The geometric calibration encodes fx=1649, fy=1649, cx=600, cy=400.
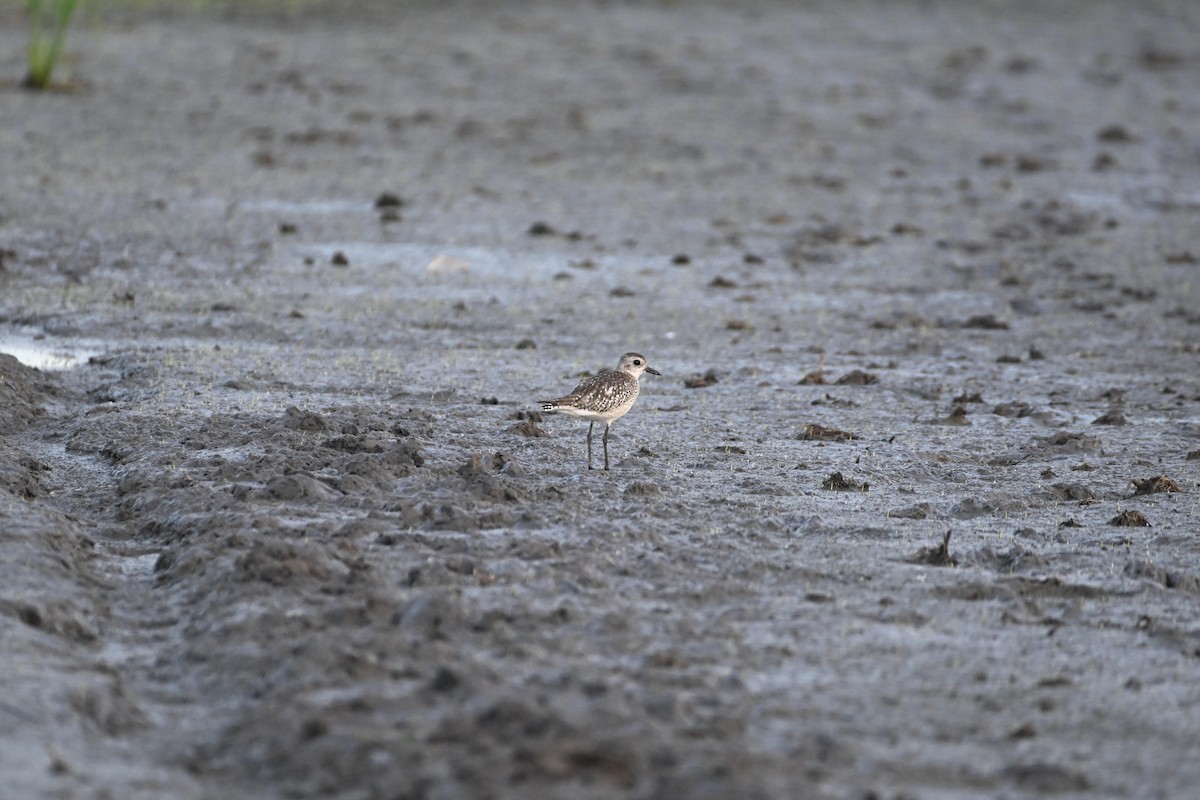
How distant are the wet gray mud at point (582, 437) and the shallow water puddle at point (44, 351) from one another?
59mm

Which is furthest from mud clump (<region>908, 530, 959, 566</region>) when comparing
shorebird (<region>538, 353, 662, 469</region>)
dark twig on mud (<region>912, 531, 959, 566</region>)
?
shorebird (<region>538, 353, 662, 469</region>)

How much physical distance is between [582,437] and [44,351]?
11.4 ft

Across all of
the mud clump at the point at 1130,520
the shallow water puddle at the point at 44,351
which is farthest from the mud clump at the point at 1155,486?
the shallow water puddle at the point at 44,351

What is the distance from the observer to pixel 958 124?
18.9 metres

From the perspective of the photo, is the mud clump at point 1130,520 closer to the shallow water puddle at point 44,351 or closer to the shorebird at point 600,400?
the shorebird at point 600,400

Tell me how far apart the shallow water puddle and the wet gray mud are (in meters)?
0.06

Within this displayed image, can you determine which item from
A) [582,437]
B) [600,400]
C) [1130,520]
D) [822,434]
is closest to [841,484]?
[822,434]

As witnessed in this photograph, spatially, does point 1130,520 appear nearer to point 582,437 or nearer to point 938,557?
point 938,557

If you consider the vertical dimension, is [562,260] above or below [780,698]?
below

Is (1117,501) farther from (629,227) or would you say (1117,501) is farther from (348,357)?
(629,227)

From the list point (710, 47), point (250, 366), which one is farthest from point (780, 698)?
point (710, 47)

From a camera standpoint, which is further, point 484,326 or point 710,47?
point 710,47

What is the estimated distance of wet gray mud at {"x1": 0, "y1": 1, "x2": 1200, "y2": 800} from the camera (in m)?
4.79

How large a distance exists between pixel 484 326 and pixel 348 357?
140cm
